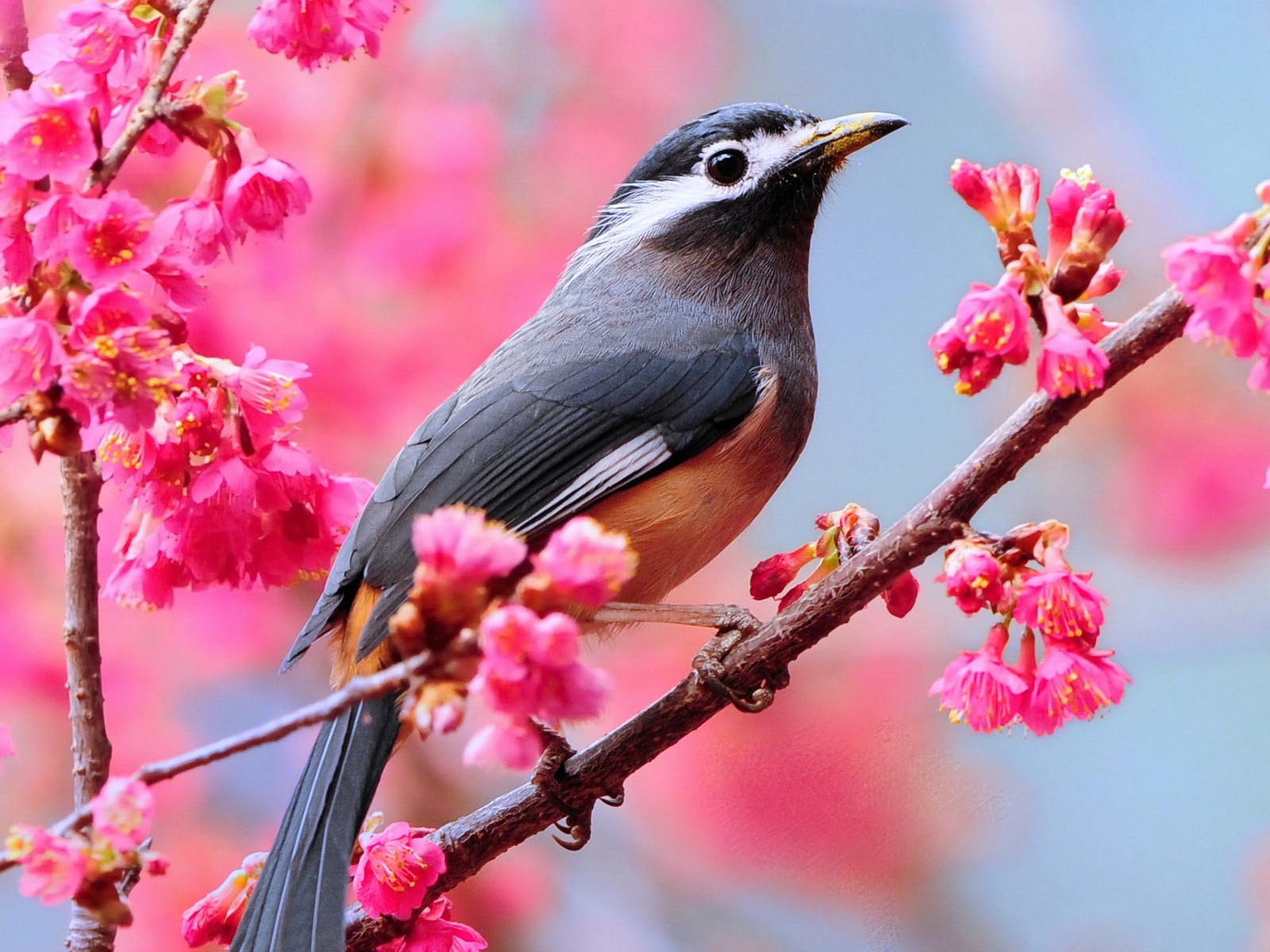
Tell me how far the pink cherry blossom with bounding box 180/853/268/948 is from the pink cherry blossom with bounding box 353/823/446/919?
109mm

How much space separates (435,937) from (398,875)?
80mm

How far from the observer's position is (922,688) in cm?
208

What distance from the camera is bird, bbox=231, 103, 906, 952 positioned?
4.14 ft

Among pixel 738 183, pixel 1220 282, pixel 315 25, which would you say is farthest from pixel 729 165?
pixel 1220 282

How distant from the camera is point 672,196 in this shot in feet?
6.18

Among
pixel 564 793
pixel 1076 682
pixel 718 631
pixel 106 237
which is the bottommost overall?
pixel 1076 682

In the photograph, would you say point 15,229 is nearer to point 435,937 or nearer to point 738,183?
point 435,937

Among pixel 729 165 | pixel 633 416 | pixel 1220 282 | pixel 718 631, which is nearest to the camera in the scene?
pixel 1220 282

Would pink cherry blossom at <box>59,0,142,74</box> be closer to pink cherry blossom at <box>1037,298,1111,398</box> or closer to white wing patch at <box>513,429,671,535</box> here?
white wing patch at <box>513,429,671,535</box>

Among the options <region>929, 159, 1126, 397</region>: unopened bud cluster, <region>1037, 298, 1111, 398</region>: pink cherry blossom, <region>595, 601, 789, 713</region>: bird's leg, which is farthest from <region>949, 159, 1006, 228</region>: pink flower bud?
<region>595, 601, 789, 713</region>: bird's leg

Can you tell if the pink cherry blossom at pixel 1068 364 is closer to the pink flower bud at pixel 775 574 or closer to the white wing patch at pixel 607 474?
the pink flower bud at pixel 775 574

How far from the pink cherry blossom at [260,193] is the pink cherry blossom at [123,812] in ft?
1.65

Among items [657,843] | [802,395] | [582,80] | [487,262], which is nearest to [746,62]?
[582,80]

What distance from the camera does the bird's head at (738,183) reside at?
181 cm
